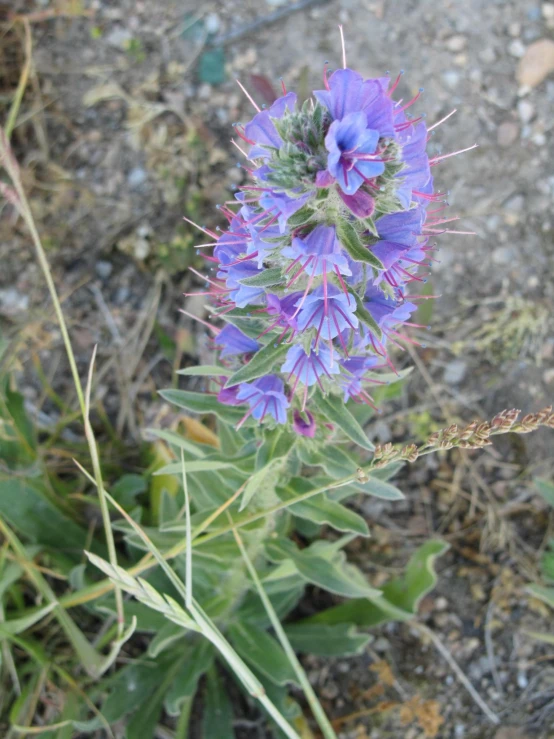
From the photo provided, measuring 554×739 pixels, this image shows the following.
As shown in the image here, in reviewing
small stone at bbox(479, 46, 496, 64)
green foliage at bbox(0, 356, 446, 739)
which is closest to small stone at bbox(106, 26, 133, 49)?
small stone at bbox(479, 46, 496, 64)

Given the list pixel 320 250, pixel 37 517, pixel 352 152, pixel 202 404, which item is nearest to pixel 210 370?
pixel 202 404

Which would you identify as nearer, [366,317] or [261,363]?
[366,317]

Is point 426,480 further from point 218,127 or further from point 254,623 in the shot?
point 218,127

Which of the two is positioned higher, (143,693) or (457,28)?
(457,28)

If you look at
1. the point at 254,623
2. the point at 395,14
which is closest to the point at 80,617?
the point at 254,623

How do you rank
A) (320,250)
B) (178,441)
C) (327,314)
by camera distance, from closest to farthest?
(320,250), (327,314), (178,441)

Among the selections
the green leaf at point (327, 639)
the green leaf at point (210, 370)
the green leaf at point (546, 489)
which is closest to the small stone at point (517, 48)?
the green leaf at point (546, 489)

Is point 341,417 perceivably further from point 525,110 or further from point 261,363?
point 525,110
